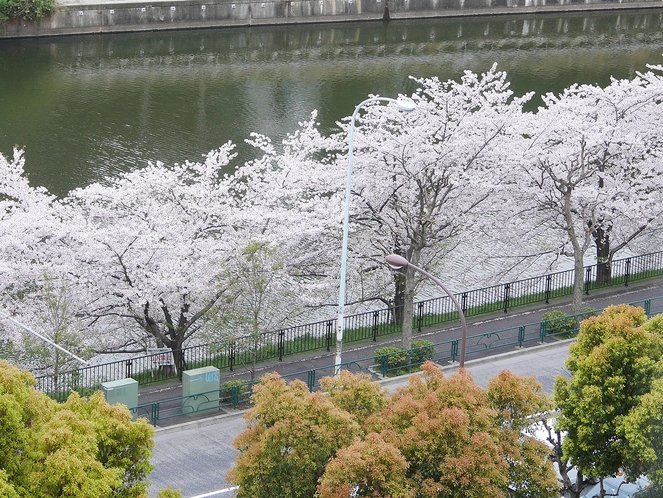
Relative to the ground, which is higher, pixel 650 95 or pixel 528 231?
pixel 650 95

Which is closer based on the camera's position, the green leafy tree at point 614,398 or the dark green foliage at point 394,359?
the green leafy tree at point 614,398

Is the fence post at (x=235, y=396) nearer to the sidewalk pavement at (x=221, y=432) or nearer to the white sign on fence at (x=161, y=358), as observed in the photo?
the sidewalk pavement at (x=221, y=432)

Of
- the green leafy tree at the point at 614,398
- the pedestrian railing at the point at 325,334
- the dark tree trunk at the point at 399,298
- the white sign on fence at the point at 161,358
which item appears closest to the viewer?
the green leafy tree at the point at 614,398

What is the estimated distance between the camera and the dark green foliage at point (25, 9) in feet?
258

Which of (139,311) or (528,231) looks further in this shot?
(528,231)

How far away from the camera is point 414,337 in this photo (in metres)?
35.0

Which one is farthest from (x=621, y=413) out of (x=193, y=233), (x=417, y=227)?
(x=193, y=233)

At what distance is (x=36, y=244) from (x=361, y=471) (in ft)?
66.7

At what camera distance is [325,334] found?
3559cm

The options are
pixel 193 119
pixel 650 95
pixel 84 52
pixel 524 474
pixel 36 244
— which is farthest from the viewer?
pixel 84 52

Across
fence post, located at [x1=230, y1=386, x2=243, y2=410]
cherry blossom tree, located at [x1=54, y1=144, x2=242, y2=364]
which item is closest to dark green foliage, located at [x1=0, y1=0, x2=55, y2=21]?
cherry blossom tree, located at [x1=54, y1=144, x2=242, y2=364]

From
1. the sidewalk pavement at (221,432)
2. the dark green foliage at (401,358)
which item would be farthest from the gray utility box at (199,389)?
the dark green foliage at (401,358)

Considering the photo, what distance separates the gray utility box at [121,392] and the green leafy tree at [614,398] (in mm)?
11858

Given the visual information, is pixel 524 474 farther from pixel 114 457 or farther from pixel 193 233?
pixel 193 233
